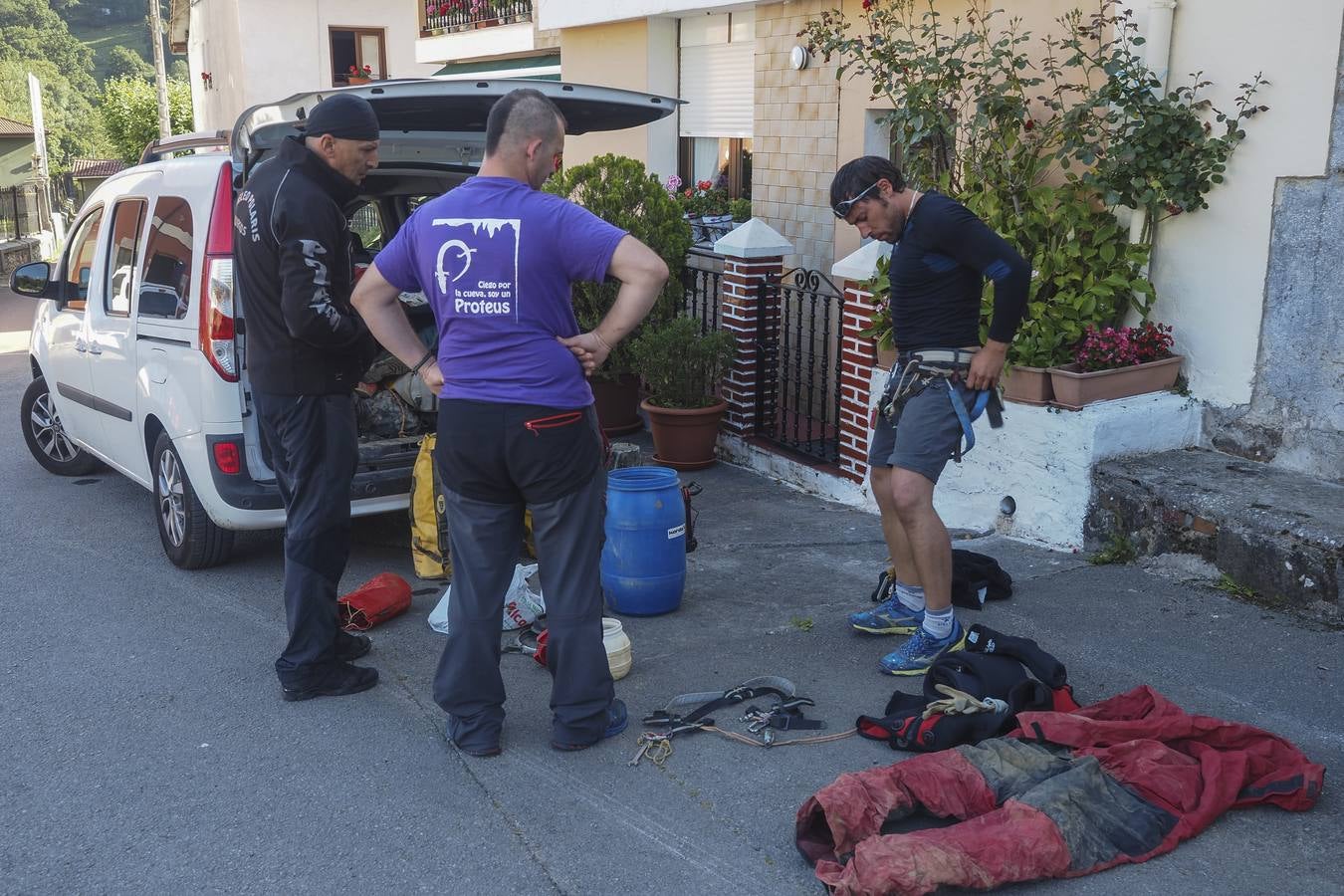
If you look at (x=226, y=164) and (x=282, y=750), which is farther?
(x=226, y=164)

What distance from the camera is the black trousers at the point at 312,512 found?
4609mm

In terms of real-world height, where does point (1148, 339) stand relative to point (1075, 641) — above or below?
above

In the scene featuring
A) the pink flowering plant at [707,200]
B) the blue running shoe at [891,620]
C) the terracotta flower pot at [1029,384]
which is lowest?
the blue running shoe at [891,620]

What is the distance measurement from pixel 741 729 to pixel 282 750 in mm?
1565

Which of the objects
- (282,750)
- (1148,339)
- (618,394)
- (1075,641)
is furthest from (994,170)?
(282,750)

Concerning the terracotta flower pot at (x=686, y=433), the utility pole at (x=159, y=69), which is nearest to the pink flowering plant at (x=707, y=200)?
the terracotta flower pot at (x=686, y=433)

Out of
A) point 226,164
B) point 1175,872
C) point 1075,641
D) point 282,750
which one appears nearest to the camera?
point 1175,872

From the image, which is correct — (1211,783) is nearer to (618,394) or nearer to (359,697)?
(359,697)

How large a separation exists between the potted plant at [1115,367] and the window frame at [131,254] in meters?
4.54

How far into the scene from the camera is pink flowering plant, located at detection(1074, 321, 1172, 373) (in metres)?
6.11

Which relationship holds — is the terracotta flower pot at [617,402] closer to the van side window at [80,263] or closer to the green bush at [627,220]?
the green bush at [627,220]

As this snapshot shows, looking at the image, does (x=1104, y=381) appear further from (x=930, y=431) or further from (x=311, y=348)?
(x=311, y=348)

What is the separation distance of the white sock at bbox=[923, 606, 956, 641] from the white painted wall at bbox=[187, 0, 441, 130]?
24.7m

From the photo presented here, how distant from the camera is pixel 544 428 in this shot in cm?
392
